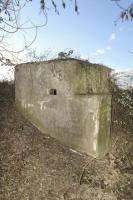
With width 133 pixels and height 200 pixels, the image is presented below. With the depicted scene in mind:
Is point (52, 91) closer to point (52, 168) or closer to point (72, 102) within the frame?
point (72, 102)

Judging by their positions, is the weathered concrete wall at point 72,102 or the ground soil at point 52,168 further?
the weathered concrete wall at point 72,102

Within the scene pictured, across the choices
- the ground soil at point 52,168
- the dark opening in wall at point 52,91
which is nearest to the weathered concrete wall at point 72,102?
the dark opening in wall at point 52,91

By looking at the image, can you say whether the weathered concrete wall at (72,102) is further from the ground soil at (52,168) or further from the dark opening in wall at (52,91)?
the ground soil at (52,168)

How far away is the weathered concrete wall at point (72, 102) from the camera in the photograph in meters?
5.51

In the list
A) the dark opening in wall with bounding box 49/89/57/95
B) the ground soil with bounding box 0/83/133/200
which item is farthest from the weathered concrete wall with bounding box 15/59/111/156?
the ground soil with bounding box 0/83/133/200

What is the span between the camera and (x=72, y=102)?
5.55m

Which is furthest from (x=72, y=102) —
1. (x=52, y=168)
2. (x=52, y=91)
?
(x=52, y=168)

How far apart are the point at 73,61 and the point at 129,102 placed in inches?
93.7

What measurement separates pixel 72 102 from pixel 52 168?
1397 mm

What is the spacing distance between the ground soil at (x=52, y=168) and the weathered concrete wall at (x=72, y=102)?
24cm

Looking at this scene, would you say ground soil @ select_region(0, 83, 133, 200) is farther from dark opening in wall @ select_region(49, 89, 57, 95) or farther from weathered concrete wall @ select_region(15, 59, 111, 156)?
dark opening in wall @ select_region(49, 89, 57, 95)

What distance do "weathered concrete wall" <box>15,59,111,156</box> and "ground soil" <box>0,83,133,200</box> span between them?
0.24m

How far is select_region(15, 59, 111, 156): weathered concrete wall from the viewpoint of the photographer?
5.51 m

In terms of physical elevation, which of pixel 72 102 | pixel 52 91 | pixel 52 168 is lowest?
pixel 52 168
